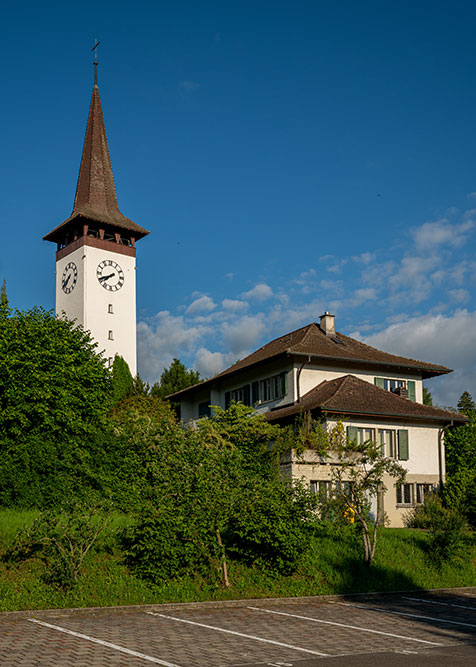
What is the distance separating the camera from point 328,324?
39719 millimetres

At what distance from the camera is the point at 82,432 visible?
27875 mm

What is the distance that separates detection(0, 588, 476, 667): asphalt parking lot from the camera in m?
10.1

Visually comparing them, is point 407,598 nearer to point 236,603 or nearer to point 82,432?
point 236,603

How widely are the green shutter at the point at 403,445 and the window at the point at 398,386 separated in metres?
4.22

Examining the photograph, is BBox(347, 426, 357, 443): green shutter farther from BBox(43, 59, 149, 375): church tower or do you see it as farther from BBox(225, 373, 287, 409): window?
BBox(43, 59, 149, 375): church tower

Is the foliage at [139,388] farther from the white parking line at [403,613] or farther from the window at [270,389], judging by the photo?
the white parking line at [403,613]

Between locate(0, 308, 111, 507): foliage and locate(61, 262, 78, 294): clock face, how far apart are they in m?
30.0

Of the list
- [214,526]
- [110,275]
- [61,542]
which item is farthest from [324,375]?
[110,275]

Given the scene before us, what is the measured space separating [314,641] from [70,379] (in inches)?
755

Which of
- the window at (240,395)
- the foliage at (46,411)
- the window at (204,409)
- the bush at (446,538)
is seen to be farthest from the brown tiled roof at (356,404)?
the bush at (446,538)

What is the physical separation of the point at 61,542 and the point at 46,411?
11584 millimetres

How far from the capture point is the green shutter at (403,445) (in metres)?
32.2

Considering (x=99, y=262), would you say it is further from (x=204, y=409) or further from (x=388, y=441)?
(x=388, y=441)

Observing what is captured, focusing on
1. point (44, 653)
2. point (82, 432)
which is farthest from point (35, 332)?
point (44, 653)
